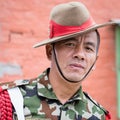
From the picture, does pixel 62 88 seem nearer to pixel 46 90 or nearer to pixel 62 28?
pixel 46 90

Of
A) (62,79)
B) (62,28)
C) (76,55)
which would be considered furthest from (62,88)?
(62,28)

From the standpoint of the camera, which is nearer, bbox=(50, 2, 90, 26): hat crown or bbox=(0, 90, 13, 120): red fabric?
bbox=(0, 90, 13, 120): red fabric

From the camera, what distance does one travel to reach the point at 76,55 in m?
2.46

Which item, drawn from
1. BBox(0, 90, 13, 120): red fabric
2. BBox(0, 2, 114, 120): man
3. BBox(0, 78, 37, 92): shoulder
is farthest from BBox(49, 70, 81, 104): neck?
BBox(0, 90, 13, 120): red fabric

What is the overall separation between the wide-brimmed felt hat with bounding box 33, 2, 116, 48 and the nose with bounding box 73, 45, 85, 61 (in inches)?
3.4

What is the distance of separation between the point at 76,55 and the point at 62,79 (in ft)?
0.49

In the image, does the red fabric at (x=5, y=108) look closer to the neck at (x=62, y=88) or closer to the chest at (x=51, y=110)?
the chest at (x=51, y=110)

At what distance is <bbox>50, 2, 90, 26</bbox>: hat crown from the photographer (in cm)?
254

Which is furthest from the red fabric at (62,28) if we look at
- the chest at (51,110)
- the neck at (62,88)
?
the chest at (51,110)

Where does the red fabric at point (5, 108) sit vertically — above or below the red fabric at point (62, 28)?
below

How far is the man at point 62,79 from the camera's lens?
8.09 feet

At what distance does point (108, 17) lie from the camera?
6.48 m

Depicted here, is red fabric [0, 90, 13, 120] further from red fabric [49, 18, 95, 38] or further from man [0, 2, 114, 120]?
red fabric [49, 18, 95, 38]

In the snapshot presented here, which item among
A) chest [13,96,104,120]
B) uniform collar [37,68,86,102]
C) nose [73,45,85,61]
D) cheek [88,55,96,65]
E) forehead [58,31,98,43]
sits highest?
forehead [58,31,98,43]
